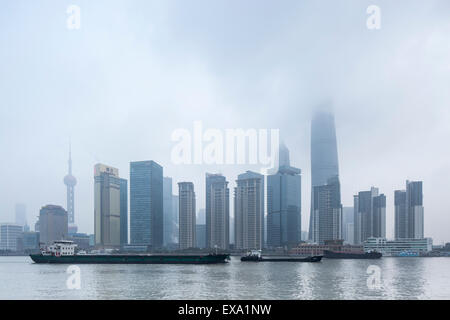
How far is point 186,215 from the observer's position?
73188 millimetres

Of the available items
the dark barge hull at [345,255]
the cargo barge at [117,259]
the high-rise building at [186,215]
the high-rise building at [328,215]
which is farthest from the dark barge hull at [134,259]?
the high-rise building at [328,215]

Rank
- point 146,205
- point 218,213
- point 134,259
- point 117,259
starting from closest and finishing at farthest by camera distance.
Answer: point 134,259 → point 117,259 → point 218,213 → point 146,205

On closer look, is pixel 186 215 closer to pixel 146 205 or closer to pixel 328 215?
pixel 146 205

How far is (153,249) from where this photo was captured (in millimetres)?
89312

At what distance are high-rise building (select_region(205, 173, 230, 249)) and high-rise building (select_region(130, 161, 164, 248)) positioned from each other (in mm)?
18985

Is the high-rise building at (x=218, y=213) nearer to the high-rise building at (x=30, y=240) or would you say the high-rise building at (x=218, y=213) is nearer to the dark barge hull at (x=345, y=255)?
the dark barge hull at (x=345, y=255)

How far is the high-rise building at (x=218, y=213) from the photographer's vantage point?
2141 inches

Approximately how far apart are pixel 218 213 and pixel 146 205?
2705 cm

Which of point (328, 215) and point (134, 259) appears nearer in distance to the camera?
point (134, 259)

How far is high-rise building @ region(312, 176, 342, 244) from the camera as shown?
339 feet

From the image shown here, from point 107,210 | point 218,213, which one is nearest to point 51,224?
point 107,210

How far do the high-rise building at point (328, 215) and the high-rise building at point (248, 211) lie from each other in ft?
130

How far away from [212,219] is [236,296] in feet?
171
